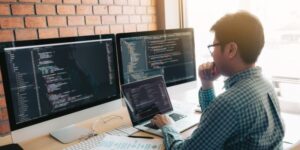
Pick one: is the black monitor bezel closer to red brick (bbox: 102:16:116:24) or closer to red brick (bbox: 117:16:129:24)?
red brick (bbox: 102:16:116:24)

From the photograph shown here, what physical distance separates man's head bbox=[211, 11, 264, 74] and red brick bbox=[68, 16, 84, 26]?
1359mm

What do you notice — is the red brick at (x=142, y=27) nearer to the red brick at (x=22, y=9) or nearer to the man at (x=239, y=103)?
the red brick at (x=22, y=9)

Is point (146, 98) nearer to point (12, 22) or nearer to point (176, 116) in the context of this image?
point (176, 116)

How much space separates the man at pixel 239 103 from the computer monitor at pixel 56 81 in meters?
0.48

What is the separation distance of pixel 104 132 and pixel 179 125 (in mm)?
389

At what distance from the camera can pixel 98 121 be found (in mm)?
1721

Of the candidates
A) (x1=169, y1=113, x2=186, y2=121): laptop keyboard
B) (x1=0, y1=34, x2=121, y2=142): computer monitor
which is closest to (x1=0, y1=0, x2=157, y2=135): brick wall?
(x1=0, y1=34, x2=121, y2=142): computer monitor

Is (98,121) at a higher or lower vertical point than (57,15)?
lower

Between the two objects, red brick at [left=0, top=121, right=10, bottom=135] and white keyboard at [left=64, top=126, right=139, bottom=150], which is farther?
red brick at [left=0, top=121, right=10, bottom=135]

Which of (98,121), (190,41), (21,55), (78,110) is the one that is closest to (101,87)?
(78,110)

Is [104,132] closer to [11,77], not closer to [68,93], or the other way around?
[68,93]

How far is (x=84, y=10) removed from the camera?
226 cm

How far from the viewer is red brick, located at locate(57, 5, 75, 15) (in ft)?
6.98

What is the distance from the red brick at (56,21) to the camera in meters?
2.09
